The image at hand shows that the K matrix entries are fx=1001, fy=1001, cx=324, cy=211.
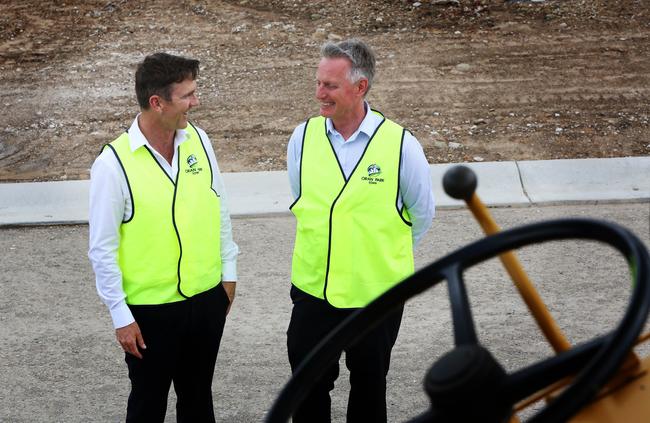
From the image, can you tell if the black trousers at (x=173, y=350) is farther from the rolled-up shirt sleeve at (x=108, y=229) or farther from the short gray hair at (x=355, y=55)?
the short gray hair at (x=355, y=55)

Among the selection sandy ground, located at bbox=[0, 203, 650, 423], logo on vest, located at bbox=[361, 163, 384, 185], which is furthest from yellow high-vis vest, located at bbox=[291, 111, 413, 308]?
sandy ground, located at bbox=[0, 203, 650, 423]

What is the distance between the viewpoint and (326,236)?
4.16 metres

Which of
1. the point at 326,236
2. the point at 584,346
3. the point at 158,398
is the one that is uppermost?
the point at 584,346

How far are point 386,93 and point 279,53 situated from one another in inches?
68.0

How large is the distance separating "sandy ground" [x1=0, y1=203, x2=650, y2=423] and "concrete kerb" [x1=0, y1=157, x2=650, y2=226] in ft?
Answer: 0.75

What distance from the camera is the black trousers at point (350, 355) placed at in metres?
4.21

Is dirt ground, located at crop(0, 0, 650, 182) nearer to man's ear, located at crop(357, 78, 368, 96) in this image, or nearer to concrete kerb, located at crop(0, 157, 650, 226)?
concrete kerb, located at crop(0, 157, 650, 226)

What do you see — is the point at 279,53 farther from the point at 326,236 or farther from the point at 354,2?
the point at 326,236

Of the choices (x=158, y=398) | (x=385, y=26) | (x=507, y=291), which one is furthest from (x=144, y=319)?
(x=385, y=26)

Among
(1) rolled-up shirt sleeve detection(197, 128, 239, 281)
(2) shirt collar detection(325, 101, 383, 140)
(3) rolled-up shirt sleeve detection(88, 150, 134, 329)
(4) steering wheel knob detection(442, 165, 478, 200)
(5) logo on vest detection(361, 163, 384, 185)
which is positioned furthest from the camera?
(1) rolled-up shirt sleeve detection(197, 128, 239, 281)

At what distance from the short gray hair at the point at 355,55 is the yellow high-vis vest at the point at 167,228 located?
694 mm

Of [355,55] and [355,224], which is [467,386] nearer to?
[355,224]

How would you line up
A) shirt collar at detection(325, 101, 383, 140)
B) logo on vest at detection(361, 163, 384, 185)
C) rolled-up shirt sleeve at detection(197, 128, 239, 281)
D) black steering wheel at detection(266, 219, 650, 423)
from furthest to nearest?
rolled-up shirt sleeve at detection(197, 128, 239, 281) < shirt collar at detection(325, 101, 383, 140) < logo on vest at detection(361, 163, 384, 185) < black steering wheel at detection(266, 219, 650, 423)

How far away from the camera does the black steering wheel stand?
1.67 m
